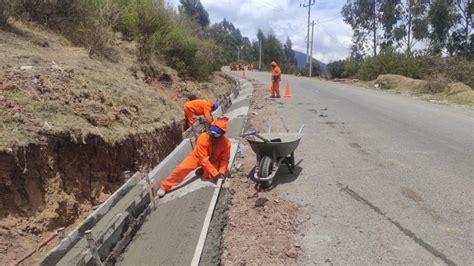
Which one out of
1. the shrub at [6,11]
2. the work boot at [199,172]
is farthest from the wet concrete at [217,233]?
the shrub at [6,11]

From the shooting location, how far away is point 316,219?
5.49 meters

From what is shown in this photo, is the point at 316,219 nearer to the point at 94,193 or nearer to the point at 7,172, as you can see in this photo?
the point at 94,193

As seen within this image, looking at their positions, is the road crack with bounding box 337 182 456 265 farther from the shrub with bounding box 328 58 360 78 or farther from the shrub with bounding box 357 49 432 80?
the shrub with bounding box 328 58 360 78

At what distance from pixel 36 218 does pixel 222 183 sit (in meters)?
2.79

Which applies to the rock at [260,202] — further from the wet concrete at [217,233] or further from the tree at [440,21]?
the tree at [440,21]

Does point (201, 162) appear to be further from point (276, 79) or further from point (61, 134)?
point (276, 79)

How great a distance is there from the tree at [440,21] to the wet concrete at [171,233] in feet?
140

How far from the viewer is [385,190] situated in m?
6.38

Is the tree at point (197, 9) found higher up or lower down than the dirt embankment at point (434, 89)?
higher up

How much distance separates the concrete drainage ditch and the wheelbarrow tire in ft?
2.38

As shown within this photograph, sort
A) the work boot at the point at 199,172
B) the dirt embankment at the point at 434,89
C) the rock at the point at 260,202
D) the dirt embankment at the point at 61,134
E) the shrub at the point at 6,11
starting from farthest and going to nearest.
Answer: the dirt embankment at the point at 434,89 < the shrub at the point at 6,11 < the work boot at the point at 199,172 < the rock at the point at 260,202 < the dirt embankment at the point at 61,134

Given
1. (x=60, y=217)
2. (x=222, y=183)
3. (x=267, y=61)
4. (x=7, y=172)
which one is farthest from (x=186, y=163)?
(x=267, y=61)

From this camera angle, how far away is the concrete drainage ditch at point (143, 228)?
15.6 feet

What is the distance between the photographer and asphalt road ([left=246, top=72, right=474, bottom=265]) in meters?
4.69
